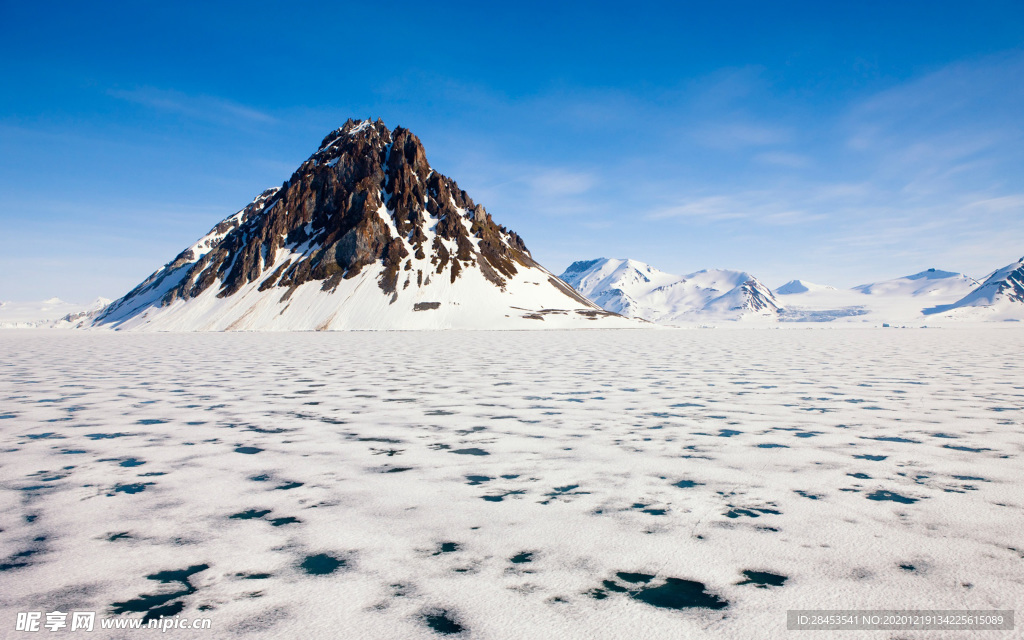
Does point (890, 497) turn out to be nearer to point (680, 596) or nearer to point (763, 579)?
point (763, 579)

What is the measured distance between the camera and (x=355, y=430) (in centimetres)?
1043

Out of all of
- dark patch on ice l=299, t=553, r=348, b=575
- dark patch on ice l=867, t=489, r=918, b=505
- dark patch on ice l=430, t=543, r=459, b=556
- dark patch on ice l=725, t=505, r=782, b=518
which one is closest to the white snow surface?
dark patch on ice l=867, t=489, r=918, b=505

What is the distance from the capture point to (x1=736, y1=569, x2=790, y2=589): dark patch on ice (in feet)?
14.3

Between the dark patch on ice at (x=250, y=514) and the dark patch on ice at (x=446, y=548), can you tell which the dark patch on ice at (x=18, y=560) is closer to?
the dark patch on ice at (x=250, y=514)

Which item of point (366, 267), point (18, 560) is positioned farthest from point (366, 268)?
point (18, 560)

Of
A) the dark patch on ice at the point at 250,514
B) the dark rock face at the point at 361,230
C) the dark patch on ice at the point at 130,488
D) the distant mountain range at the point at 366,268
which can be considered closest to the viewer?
the dark patch on ice at the point at 250,514

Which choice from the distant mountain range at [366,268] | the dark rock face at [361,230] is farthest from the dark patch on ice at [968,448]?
the dark rock face at [361,230]

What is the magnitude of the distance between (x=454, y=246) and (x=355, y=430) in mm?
135979

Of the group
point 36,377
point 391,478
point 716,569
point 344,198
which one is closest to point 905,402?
point 716,569

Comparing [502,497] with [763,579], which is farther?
[502,497]

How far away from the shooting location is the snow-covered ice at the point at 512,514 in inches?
162

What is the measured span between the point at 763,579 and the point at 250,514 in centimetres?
566

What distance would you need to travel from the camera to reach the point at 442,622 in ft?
12.6

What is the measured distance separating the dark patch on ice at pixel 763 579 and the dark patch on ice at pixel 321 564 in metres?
3.68
